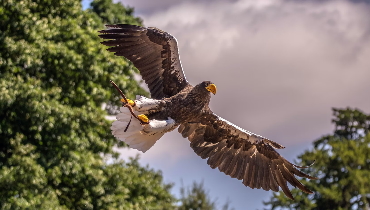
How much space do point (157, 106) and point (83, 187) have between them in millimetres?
7244

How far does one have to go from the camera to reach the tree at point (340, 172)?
27297 mm

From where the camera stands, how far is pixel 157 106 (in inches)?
349

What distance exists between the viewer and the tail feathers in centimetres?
868

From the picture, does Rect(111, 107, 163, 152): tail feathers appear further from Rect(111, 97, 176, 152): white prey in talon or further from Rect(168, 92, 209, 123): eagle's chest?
Rect(168, 92, 209, 123): eagle's chest

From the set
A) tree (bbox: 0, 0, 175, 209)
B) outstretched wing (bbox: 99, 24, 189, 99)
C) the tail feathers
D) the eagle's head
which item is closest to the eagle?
outstretched wing (bbox: 99, 24, 189, 99)

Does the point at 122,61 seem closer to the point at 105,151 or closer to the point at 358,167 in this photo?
the point at 105,151

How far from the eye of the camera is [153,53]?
32.1 feet

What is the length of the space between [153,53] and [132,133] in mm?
1381

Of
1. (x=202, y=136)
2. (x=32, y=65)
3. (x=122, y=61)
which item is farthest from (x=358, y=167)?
(x=202, y=136)

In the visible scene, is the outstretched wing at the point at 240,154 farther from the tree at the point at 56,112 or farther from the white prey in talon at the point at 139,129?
the tree at the point at 56,112

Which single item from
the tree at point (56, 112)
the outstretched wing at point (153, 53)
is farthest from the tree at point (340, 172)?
the outstretched wing at point (153, 53)

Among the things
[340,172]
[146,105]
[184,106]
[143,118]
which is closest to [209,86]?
[184,106]

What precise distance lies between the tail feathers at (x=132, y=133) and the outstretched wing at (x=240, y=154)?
809 millimetres

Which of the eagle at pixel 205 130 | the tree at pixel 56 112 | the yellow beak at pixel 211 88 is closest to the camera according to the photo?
the yellow beak at pixel 211 88
